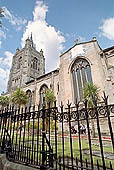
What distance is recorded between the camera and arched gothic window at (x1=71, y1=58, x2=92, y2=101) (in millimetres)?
19291

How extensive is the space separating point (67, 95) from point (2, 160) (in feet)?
53.9

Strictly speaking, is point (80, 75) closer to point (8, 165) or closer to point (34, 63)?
point (8, 165)

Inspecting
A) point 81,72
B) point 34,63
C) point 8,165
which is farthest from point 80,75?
point 34,63

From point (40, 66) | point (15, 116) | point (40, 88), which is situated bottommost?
point (15, 116)

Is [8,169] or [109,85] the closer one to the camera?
[8,169]

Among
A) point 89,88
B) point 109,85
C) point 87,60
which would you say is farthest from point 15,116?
point 87,60

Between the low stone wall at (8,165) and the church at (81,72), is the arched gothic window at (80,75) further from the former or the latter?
the low stone wall at (8,165)

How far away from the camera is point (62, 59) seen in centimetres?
2298

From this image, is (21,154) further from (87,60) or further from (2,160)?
(87,60)

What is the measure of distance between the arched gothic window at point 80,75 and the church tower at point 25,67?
22751 mm

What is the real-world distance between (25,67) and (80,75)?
27.4 metres

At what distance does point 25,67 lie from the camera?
4266 cm

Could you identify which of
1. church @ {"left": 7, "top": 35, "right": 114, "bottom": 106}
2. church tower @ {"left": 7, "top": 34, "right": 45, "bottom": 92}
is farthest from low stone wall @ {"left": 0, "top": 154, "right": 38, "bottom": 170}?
church tower @ {"left": 7, "top": 34, "right": 45, "bottom": 92}

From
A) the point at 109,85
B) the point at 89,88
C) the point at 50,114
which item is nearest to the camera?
the point at 50,114
